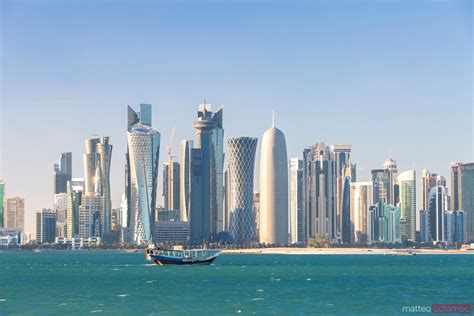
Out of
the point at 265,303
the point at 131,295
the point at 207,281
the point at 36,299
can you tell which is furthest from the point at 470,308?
the point at 207,281

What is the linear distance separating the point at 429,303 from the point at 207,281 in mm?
64038

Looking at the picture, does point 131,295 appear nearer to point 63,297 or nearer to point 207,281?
point 63,297

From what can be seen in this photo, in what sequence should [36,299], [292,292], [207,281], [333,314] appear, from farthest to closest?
[207,281]
[292,292]
[36,299]
[333,314]

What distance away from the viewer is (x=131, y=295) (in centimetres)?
15150

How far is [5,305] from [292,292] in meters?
48.3

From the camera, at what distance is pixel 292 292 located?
15900 cm

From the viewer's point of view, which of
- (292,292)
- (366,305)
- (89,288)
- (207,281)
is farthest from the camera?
(207,281)

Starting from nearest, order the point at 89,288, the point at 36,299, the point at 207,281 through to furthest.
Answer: the point at 36,299 → the point at 89,288 → the point at 207,281

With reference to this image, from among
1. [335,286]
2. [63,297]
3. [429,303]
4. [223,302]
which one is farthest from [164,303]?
[335,286]

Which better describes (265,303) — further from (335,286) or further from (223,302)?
(335,286)

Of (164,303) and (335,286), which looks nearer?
(164,303)

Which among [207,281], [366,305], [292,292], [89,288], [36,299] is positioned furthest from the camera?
[207,281]

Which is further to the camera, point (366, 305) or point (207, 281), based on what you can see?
point (207, 281)

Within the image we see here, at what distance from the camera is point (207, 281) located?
191625mm
